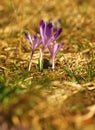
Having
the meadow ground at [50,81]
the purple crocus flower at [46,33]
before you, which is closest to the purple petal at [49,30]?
the purple crocus flower at [46,33]

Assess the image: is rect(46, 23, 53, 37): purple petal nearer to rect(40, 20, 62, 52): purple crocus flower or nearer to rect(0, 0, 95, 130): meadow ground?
rect(40, 20, 62, 52): purple crocus flower

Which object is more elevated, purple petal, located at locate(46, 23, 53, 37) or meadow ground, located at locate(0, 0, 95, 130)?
purple petal, located at locate(46, 23, 53, 37)

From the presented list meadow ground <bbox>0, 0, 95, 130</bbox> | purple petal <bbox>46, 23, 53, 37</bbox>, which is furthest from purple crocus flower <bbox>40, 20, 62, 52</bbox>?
meadow ground <bbox>0, 0, 95, 130</bbox>

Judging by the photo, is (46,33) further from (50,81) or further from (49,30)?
(50,81)

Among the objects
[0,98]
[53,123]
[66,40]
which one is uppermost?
[66,40]

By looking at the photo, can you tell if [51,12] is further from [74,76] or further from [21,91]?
[21,91]

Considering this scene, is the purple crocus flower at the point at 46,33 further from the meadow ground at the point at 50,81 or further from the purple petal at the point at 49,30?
the meadow ground at the point at 50,81

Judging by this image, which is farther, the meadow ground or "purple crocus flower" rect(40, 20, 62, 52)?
"purple crocus flower" rect(40, 20, 62, 52)

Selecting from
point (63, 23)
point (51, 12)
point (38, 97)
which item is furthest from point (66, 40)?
point (38, 97)

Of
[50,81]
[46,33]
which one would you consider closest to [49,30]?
[46,33]
